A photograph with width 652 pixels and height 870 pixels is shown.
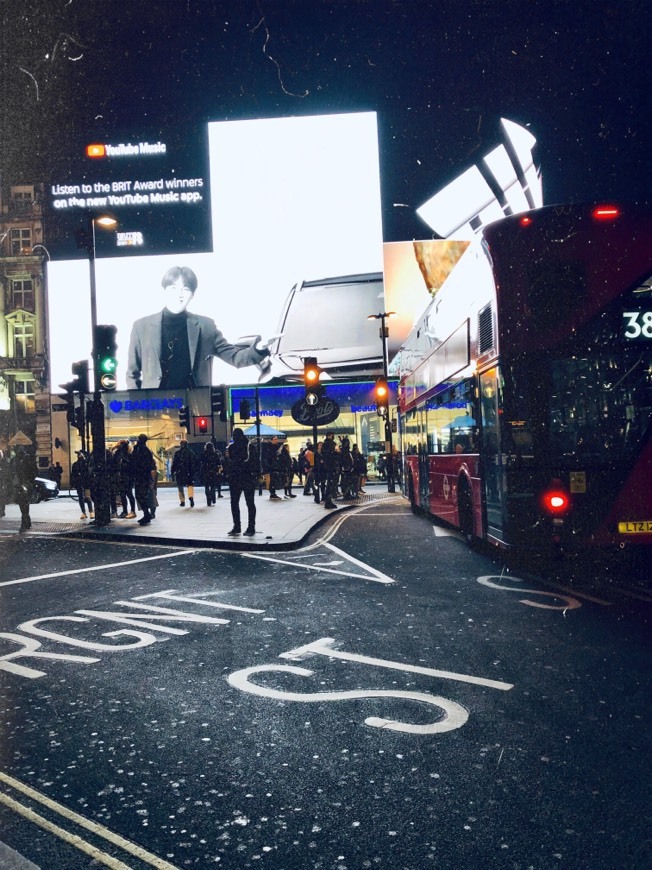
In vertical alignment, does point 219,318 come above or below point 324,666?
above

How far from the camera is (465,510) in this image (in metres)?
11.1

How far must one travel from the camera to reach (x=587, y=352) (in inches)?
304

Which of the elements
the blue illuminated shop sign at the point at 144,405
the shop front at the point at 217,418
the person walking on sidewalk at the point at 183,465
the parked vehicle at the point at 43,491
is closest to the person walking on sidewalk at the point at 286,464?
the person walking on sidewalk at the point at 183,465

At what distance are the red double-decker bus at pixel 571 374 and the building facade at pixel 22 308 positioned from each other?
44963mm

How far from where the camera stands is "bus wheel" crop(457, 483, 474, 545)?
10906mm

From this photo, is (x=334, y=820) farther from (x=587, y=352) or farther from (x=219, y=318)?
(x=219, y=318)

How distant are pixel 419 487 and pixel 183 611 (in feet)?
31.1

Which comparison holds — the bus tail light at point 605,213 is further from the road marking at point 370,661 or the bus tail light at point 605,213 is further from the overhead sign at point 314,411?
the overhead sign at point 314,411

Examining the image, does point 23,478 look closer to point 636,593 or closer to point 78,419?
point 78,419

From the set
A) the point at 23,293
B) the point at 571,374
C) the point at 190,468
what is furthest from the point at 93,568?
the point at 23,293

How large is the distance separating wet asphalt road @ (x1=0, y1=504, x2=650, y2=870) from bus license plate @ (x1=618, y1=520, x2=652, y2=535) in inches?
25.5

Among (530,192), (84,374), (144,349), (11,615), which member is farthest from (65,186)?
(11,615)

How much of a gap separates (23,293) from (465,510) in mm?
46028

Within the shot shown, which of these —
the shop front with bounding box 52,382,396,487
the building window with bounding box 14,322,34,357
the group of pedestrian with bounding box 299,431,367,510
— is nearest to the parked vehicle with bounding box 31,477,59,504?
the group of pedestrian with bounding box 299,431,367,510
